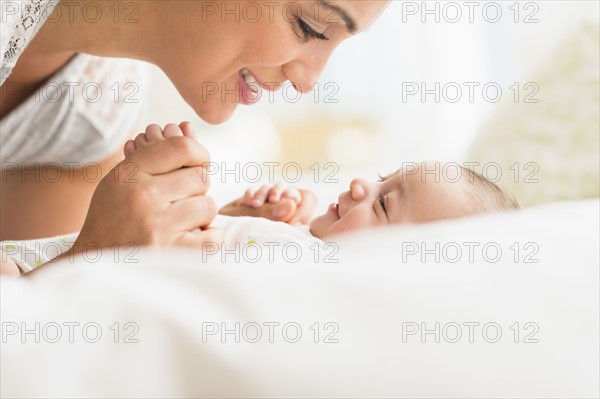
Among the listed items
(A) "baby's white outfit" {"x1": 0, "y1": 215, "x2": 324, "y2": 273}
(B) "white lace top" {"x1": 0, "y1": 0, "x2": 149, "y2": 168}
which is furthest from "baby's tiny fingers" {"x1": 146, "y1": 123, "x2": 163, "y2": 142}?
(B) "white lace top" {"x1": 0, "y1": 0, "x2": 149, "y2": 168}

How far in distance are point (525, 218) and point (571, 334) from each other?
174mm

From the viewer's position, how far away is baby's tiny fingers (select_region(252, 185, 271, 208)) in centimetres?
136

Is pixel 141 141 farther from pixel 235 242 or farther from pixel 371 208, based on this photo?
pixel 371 208

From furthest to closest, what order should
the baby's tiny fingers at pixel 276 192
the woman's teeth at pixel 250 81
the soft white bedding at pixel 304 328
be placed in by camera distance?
the baby's tiny fingers at pixel 276 192
the woman's teeth at pixel 250 81
the soft white bedding at pixel 304 328

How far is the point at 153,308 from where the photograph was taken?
0.45 meters

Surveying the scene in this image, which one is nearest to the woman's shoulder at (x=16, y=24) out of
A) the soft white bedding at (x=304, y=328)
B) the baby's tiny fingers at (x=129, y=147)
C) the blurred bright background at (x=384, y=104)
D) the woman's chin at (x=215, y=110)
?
the baby's tiny fingers at (x=129, y=147)

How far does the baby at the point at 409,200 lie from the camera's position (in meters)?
1.09

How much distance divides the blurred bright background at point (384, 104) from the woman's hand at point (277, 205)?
4.97ft

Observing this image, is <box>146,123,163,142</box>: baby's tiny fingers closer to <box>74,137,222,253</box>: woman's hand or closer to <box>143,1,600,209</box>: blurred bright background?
<box>74,137,222,253</box>: woman's hand

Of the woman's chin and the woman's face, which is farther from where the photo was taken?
the woman's chin

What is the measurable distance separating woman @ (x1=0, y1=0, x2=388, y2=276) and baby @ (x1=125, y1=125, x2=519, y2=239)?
0.11m

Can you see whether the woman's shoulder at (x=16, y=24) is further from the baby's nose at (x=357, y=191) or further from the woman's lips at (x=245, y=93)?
the baby's nose at (x=357, y=191)

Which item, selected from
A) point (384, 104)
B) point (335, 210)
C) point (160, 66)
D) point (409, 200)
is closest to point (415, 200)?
point (409, 200)

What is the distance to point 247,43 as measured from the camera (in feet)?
3.89
